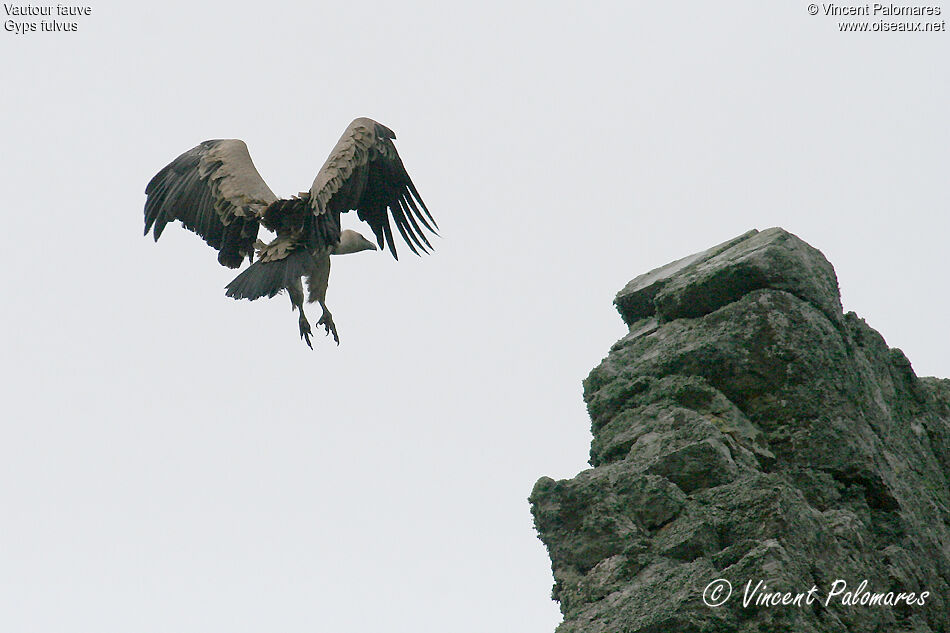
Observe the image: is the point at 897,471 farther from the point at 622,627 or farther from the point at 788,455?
the point at 622,627

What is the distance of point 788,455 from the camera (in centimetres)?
617

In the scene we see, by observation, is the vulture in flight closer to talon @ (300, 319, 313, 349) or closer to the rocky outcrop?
talon @ (300, 319, 313, 349)

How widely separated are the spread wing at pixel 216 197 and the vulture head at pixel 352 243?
863mm

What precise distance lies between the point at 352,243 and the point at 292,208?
145cm

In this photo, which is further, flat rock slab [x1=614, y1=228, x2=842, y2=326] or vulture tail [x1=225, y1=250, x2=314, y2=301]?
vulture tail [x1=225, y1=250, x2=314, y2=301]

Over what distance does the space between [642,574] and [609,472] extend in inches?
26.0

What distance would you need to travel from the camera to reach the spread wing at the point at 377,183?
30.9ft

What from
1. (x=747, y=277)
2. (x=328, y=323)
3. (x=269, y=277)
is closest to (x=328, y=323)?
(x=328, y=323)

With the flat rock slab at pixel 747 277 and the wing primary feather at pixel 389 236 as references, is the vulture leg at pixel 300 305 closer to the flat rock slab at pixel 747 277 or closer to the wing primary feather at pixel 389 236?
the wing primary feather at pixel 389 236

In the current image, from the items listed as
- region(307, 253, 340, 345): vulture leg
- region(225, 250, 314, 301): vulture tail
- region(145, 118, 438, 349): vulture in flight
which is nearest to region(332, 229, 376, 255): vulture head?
region(145, 118, 438, 349): vulture in flight

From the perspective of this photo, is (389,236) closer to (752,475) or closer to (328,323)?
(328,323)

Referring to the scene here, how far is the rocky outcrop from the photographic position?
17.5 ft

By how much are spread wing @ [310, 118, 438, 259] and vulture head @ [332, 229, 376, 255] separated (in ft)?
2.16

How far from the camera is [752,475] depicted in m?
5.73
